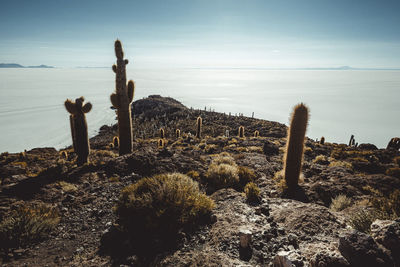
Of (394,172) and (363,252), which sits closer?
(363,252)

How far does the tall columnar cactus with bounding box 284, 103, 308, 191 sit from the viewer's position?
8406 mm

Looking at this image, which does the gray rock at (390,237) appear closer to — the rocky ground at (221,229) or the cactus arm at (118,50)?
the rocky ground at (221,229)

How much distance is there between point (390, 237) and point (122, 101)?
13.5 m

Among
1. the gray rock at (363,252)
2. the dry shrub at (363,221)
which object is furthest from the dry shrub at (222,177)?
the gray rock at (363,252)

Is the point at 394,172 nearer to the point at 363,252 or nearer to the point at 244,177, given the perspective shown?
the point at 244,177

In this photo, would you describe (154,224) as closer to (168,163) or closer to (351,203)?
(168,163)

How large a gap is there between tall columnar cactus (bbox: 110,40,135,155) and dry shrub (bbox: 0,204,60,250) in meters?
8.66

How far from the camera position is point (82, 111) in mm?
12062

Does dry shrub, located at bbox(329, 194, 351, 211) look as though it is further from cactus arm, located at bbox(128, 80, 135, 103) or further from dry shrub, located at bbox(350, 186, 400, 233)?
cactus arm, located at bbox(128, 80, 135, 103)

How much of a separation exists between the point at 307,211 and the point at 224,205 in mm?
2169

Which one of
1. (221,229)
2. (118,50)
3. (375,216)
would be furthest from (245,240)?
(118,50)

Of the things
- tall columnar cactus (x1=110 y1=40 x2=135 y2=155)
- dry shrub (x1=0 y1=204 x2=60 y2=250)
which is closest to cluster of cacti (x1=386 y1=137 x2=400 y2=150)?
tall columnar cactus (x1=110 y1=40 x2=135 y2=155)

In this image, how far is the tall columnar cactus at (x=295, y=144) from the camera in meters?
8.41

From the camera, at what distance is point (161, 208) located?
4656 millimetres
